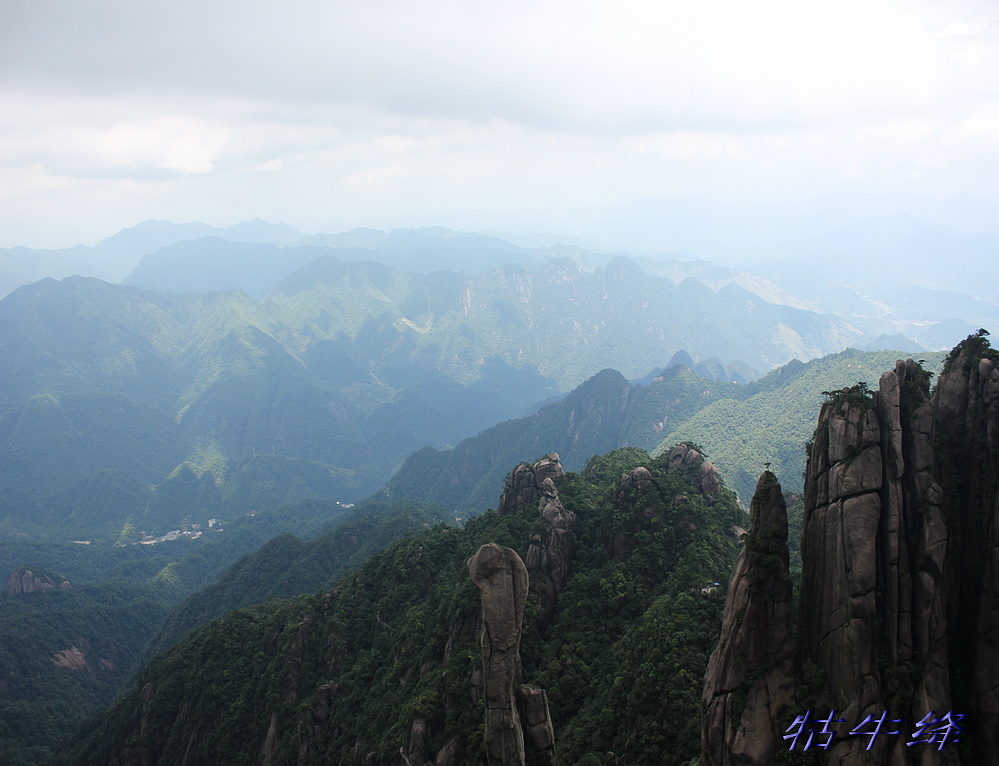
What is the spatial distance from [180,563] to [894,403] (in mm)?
192319

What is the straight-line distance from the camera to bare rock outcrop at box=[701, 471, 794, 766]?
24.1 meters

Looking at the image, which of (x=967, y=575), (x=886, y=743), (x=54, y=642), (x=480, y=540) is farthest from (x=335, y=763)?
(x=54, y=642)

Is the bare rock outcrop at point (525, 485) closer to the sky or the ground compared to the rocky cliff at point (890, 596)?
closer to the ground

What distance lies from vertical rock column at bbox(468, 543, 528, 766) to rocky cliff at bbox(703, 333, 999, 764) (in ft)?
26.6

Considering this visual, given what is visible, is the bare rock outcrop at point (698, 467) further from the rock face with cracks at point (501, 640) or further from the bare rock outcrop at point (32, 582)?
the bare rock outcrop at point (32, 582)

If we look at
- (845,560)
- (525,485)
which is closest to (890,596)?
(845,560)

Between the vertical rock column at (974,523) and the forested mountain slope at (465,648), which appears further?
the forested mountain slope at (465,648)

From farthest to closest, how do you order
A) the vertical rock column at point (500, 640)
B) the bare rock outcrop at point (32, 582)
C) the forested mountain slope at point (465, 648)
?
the bare rock outcrop at point (32, 582), the forested mountain slope at point (465, 648), the vertical rock column at point (500, 640)

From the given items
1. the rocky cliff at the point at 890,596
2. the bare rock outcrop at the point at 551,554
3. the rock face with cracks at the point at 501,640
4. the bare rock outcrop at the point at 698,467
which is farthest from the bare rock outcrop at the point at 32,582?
the rocky cliff at the point at 890,596

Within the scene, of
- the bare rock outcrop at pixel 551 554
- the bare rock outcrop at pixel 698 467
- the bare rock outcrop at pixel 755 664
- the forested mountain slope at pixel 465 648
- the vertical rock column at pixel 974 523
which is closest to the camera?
the vertical rock column at pixel 974 523

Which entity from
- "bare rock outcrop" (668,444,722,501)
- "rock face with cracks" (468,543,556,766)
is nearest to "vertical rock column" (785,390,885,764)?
"rock face with cracks" (468,543,556,766)

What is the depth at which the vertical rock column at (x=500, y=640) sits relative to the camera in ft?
87.3

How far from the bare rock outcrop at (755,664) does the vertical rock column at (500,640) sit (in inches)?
317

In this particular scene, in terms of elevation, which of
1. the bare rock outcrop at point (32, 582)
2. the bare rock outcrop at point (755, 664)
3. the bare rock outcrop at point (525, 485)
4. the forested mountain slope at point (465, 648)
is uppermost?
the bare rock outcrop at point (755, 664)
